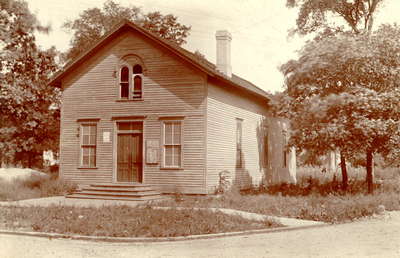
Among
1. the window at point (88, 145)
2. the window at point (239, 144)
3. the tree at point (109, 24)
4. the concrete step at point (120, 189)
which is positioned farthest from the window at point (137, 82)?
the tree at point (109, 24)

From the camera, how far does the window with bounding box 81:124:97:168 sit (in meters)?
21.5

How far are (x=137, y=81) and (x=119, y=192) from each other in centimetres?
494

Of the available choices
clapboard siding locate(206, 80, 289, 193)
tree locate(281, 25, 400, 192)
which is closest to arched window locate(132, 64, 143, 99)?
clapboard siding locate(206, 80, 289, 193)

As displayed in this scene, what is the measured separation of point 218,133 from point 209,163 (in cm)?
156

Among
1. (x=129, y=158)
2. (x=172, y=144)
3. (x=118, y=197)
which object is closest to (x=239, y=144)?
(x=172, y=144)

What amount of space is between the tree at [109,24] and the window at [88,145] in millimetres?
21401

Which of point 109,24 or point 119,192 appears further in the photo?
point 109,24

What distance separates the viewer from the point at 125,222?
12.2 m

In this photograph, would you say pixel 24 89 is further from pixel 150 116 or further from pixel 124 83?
pixel 150 116

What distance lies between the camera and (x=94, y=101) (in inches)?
850

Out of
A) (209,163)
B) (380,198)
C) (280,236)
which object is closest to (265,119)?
(209,163)

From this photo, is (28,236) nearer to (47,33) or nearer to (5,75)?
(5,75)

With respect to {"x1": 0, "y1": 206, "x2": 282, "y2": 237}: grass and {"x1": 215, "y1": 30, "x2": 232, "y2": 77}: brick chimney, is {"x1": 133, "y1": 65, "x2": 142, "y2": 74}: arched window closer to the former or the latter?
{"x1": 215, "y1": 30, "x2": 232, "y2": 77}: brick chimney

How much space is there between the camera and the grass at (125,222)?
11312 millimetres
